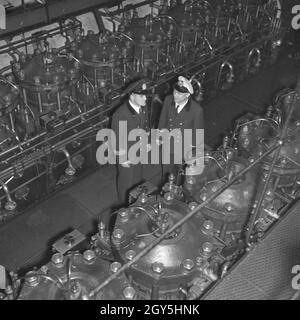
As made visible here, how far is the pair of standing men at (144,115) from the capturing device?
4082mm

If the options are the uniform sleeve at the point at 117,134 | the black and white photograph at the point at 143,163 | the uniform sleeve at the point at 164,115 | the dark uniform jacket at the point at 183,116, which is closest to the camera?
the black and white photograph at the point at 143,163

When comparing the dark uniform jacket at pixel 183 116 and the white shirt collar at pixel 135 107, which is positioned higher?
the white shirt collar at pixel 135 107

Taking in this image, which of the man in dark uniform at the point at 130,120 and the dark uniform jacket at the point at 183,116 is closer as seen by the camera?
the man in dark uniform at the point at 130,120

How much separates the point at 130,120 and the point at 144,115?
194mm

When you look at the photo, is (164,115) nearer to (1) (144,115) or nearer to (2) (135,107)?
(1) (144,115)

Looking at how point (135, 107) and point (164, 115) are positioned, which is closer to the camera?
point (135, 107)

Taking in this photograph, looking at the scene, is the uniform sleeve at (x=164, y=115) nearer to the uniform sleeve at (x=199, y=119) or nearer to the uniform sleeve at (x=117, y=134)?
the uniform sleeve at (x=199, y=119)

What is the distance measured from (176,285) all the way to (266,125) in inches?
77.5

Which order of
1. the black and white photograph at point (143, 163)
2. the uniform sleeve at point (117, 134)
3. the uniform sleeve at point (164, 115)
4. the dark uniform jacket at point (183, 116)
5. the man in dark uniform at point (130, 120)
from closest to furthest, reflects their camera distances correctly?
the black and white photograph at point (143, 163), the man in dark uniform at point (130, 120), the uniform sleeve at point (117, 134), the dark uniform jacket at point (183, 116), the uniform sleeve at point (164, 115)

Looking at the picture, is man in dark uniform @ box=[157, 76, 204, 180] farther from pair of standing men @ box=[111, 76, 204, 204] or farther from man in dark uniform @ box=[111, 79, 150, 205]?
man in dark uniform @ box=[111, 79, 150, 205]

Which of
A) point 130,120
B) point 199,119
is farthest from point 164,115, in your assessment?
point 130,120

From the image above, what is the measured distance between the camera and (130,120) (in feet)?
13.7

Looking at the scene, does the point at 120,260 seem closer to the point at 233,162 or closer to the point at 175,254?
the point at 175,254

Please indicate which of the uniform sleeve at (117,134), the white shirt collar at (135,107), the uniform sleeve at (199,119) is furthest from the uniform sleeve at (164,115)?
the uniform sleeve at (117,134)
